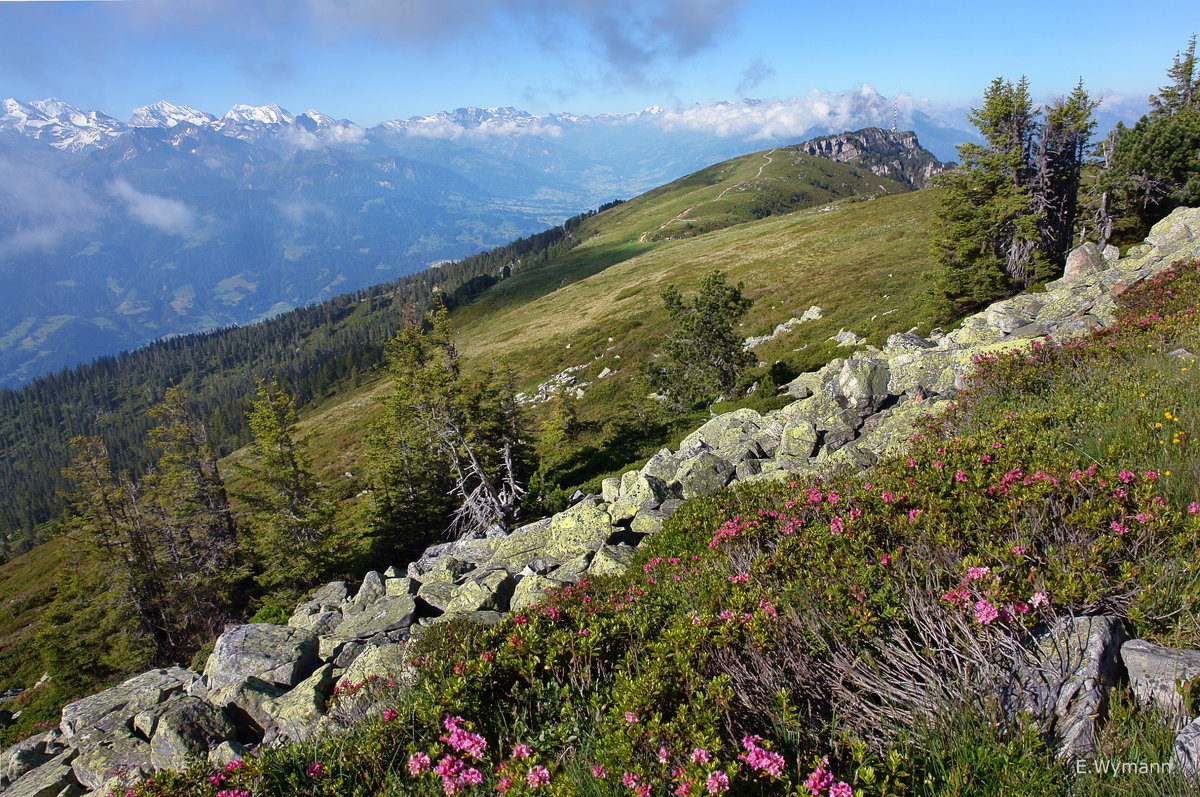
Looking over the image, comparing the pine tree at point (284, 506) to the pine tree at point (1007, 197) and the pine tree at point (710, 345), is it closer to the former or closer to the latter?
the pine tree at point (710, 345)

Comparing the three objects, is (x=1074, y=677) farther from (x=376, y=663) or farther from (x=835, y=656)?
(x=376, y=663)

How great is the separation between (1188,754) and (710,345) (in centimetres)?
2923

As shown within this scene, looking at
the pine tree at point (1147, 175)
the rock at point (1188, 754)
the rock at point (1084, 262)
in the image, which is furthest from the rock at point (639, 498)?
the pine tree at point (1147, 175)

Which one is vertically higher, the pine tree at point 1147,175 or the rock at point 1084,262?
the pine tree at point 1147,175

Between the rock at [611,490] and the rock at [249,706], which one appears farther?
the rock at [611,490]

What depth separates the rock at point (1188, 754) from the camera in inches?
121

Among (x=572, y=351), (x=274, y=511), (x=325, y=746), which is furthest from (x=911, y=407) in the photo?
(x=572, y=351)

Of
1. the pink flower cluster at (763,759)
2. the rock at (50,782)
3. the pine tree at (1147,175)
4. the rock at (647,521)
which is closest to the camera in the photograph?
the pink flower cluster at (763,759)

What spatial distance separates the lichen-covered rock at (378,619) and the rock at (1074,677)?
11712 millimetres

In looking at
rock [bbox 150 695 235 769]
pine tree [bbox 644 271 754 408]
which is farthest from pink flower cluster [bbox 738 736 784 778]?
pine tree [bbox 644 271 754 408]

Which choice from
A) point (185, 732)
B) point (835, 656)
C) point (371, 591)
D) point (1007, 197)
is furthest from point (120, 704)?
point (1007, 197)

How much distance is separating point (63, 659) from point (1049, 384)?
145ft

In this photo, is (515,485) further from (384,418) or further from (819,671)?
(819,671)

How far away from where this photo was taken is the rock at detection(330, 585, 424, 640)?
12344 mm
